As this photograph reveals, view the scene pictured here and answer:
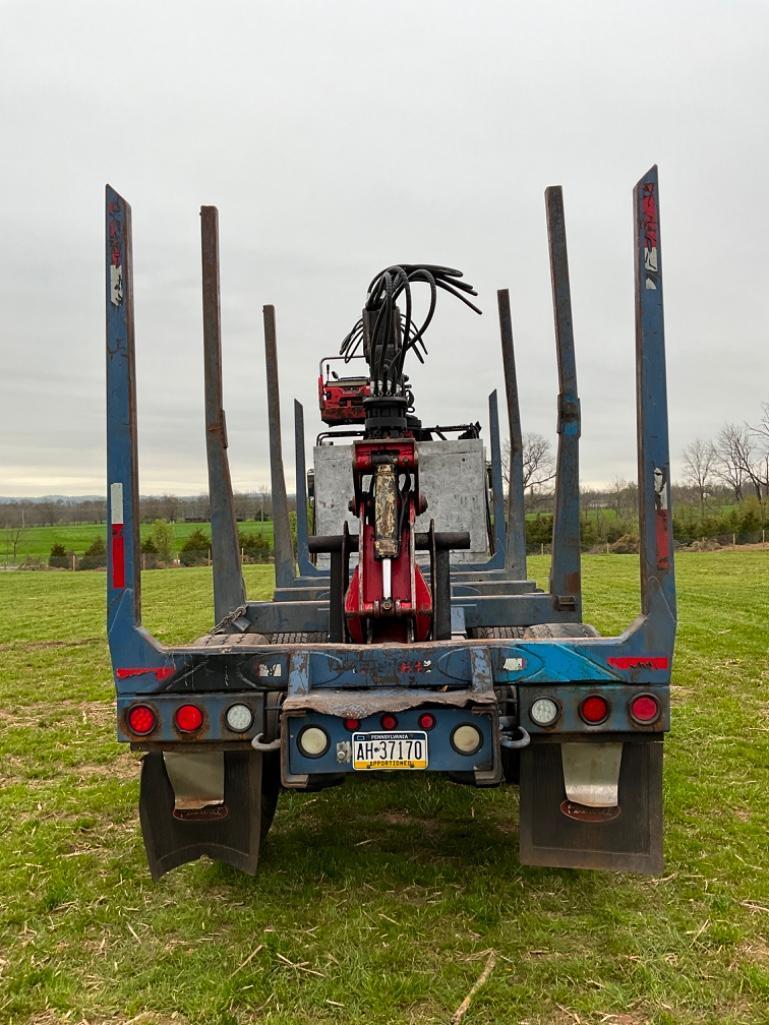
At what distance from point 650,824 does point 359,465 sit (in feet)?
6.60

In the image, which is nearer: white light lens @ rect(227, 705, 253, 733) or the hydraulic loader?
the hydraulic loader

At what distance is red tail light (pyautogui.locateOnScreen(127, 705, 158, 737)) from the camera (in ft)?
11.5

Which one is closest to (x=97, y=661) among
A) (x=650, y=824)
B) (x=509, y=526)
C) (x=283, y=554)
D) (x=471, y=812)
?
(x=283, y=554)

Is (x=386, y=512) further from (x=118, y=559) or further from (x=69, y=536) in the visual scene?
(x=69, y=536)

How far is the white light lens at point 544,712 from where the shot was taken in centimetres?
344

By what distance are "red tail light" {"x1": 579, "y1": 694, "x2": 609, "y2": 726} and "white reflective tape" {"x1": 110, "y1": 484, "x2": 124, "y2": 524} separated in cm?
201

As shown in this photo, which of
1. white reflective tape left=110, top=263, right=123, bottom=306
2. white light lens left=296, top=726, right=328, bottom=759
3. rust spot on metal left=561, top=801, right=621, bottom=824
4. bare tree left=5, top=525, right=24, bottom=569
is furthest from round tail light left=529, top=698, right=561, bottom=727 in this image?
bare tree left=5, top=525, right=24, bottom=569

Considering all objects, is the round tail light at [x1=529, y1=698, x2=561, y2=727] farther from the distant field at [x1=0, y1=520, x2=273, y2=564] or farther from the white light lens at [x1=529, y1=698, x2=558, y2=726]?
the distant field at [x1=0, y1=520, x2=273, y2=564]

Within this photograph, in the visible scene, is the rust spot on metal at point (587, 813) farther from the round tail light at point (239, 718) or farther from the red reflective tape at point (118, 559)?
the red reflective tape at point (118, 559)

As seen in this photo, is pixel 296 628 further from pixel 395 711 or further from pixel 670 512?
pixel 670 512

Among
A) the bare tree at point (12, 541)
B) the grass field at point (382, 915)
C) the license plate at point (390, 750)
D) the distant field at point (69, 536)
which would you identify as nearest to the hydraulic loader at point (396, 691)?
the license plate at point (390, 750)

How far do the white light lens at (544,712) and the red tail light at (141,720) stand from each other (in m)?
1.53

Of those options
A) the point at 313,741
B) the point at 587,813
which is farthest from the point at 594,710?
the point at 313,741

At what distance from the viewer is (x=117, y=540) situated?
3518mm
